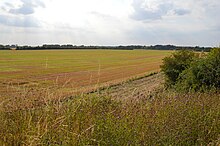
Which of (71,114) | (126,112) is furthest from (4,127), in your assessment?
(126,112)

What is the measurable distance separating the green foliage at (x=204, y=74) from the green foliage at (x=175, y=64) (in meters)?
4.81

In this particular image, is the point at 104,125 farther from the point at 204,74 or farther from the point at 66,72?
the point at 66,72

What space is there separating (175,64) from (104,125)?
20.1 metres

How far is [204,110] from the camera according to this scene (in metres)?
6.66

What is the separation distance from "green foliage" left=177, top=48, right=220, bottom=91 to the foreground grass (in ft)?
35.2

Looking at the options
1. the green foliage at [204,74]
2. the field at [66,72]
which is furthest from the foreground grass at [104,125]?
the green foliage at [204,74]

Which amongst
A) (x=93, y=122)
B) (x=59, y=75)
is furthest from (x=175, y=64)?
(x=93, y=122)

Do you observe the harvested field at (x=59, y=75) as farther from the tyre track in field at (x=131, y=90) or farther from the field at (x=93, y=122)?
the tyre track in field at (x=131, y=90)

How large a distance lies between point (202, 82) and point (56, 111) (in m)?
13.1

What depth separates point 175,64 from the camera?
24.2 metres

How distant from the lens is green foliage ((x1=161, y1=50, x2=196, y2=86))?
931 inches

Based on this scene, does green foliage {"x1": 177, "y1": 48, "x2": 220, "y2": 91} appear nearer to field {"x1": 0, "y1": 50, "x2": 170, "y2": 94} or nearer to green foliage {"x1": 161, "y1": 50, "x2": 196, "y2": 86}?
green foliage {"x1": 161, "y1": 50, "x2": 196, "y2": 86}

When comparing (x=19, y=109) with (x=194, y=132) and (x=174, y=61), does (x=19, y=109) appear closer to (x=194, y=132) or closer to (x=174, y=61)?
(x=194, y=132)

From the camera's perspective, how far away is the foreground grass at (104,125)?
4.43m
